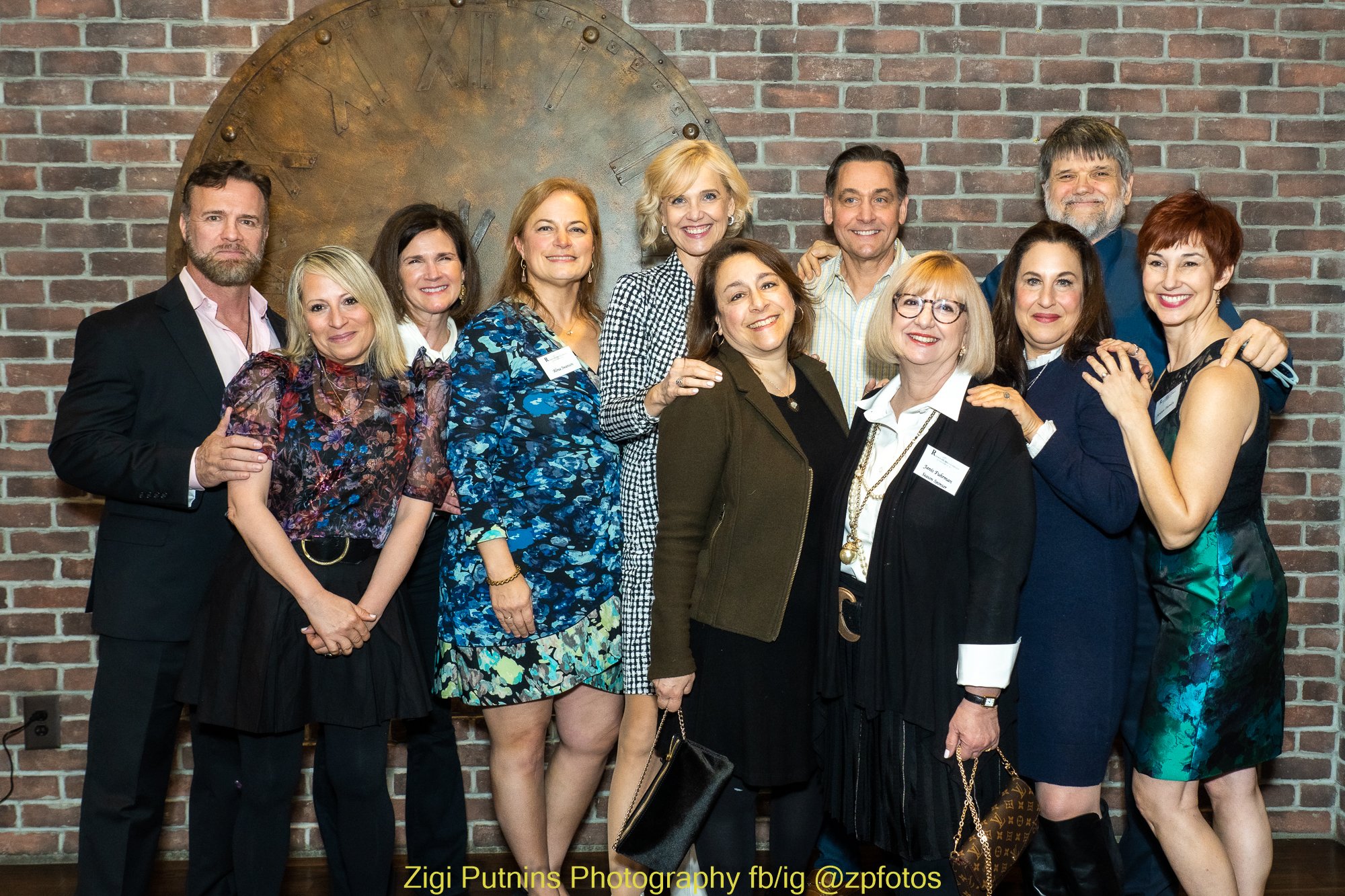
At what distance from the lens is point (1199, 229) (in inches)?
94.4

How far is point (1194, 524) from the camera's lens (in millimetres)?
2303

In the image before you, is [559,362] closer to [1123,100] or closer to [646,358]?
[646,358]

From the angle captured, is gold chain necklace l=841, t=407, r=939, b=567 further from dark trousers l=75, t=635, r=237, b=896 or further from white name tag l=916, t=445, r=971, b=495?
dark trousers l=75, t=635, r=237, b=896

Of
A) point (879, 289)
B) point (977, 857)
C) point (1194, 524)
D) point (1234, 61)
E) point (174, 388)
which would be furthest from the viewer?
point (1234, 61)

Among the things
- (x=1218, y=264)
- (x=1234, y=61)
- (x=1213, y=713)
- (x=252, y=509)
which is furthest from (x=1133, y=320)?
(x=252, y=509)

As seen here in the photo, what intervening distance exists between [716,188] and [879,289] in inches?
23.3

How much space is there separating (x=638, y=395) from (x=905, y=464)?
66 cm

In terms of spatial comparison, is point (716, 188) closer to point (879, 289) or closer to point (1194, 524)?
point (879, 289)

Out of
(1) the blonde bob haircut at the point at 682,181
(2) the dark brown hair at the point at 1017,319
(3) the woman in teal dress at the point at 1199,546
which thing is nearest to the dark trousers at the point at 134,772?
(1) the blonde bob haircut at the point at 682,181

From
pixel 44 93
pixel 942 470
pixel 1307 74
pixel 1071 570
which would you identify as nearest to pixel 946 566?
pixel 942 470

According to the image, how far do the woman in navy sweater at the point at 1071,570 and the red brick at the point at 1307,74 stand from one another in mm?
1567

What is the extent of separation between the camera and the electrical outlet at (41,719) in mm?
3410

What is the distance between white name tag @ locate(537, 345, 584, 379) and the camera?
103 inches

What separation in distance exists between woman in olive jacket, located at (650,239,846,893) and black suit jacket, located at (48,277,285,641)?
1.16 meters
